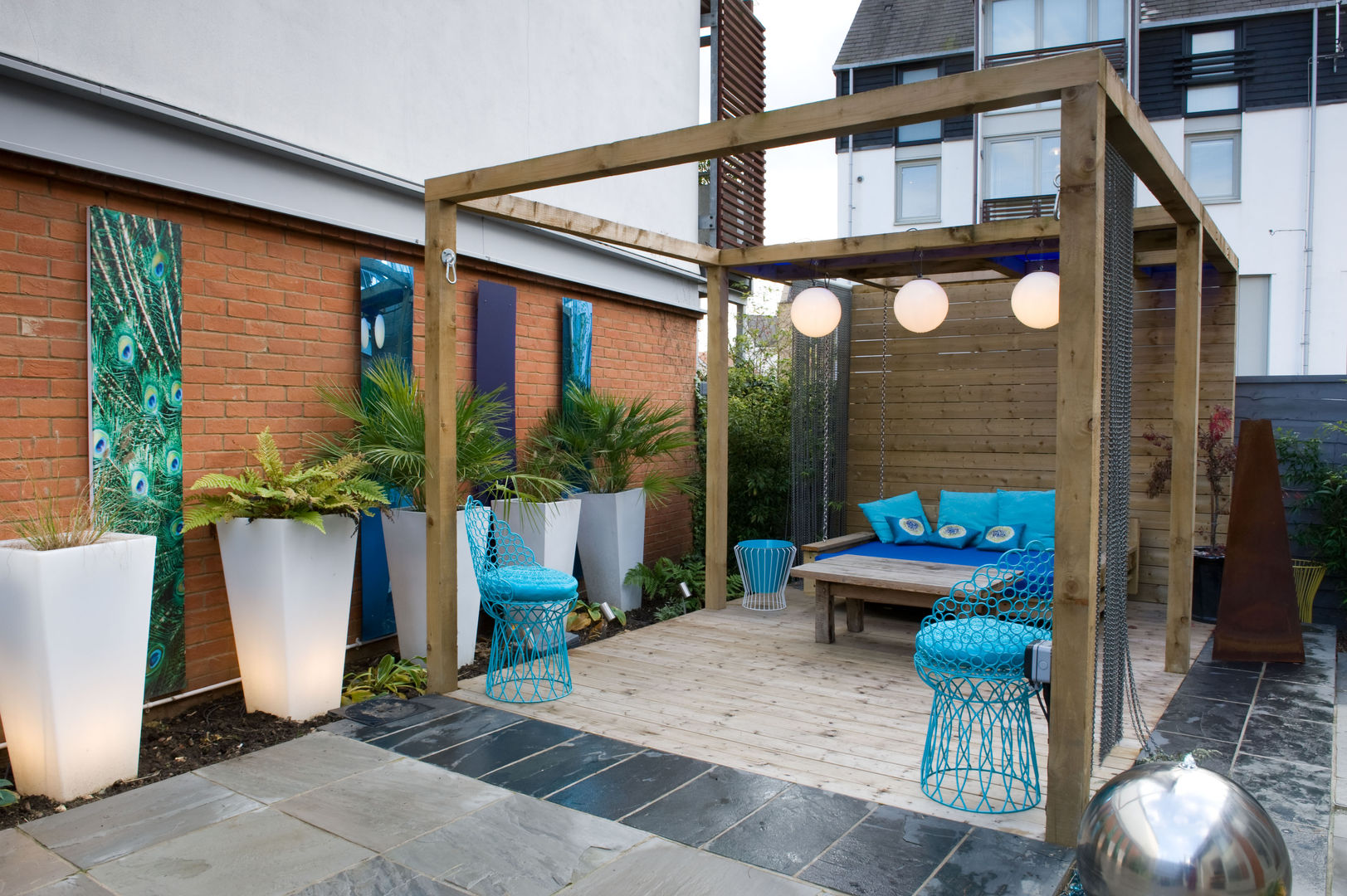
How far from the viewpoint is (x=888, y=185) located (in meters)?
14.0

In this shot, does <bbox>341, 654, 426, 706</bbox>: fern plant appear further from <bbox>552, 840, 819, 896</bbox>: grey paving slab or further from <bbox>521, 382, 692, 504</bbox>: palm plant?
<bbox>552, 840, 819, 896</bbox>: grey paving slab

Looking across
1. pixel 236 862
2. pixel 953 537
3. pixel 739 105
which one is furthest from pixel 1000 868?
pixel 739 105

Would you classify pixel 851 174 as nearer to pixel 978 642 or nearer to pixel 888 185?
pixel 888 185

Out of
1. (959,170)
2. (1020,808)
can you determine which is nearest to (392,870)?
(1020,808)

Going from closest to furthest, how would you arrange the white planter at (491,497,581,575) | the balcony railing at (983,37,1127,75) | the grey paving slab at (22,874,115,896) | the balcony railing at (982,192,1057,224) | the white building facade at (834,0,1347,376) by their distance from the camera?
the grey paving slab at (22,874,115,896)
the white planter at (491,497,581,575)
the balcony railing at (983,37,1127,75)
the balcony railing at (982,192,1057,224)
the white building facade at (834,0,1347,376)

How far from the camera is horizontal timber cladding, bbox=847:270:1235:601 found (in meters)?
6.80

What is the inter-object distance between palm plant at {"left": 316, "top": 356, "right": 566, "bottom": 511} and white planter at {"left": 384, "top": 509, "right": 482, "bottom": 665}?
13 centimetres

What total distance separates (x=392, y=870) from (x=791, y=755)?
5.34ft

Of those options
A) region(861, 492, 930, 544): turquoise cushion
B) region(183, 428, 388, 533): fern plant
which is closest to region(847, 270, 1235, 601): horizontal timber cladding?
region(861, 492, 930, 544): turquoise cushion

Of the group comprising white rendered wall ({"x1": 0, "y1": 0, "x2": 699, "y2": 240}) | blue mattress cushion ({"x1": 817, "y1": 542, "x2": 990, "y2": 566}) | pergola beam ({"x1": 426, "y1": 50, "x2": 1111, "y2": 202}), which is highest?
white rendered wall ({"x1": 0, "y1": 0, "x2": 699, "y2": 240})

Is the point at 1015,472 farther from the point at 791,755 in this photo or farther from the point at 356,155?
the point at 356,155

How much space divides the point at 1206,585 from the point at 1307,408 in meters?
1.45

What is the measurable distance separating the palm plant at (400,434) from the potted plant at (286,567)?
485 mm

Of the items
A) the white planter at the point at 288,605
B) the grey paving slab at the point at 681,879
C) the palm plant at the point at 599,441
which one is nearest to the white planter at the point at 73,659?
the white planter at the point at 288,605
